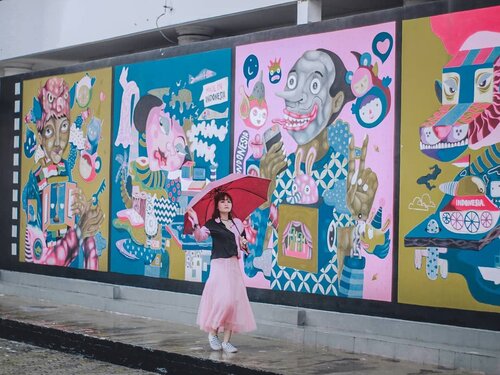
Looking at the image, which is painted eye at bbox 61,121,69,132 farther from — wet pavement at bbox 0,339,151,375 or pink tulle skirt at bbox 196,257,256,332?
pink tulle skirt at bbox 196,257,256,332

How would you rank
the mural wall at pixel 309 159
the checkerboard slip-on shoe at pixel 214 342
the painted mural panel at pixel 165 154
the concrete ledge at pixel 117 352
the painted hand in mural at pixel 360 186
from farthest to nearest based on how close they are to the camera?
the painted mural panel at pixel 165 154 → the painted hand in mural at pixel 360 186 → the checkerboard slip-on shoe at pixel 214 342 → the mural wall at pixel 309 159 → the concrete ledge at pixel 117 352

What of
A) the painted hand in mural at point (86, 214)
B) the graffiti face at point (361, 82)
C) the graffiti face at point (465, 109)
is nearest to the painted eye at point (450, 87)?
the graffiti face at point (465, 109)

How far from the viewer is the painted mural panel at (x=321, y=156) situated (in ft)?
38.9

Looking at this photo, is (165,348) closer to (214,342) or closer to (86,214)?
(214,342)

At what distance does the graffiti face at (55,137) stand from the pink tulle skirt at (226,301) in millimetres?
6909

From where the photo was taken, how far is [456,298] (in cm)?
1091

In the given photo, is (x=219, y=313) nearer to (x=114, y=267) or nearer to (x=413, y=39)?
(x=413, y=39)

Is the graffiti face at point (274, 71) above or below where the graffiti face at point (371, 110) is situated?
above

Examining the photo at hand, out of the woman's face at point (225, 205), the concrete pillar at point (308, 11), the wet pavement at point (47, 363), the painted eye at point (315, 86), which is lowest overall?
the wet pavement at point (47, 363)

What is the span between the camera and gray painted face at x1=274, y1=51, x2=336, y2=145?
12.6 m

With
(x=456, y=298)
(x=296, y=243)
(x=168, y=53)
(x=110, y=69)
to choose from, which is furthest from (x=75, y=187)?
(x=456, y=298)

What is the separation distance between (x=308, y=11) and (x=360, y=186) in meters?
2.89

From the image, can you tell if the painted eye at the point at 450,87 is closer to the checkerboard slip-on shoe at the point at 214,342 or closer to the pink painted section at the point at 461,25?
the pink painted section at the point at 461,25

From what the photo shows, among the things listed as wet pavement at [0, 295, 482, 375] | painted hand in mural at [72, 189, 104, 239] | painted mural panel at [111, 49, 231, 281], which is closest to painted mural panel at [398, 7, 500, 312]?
wet pavement at [0, 295, 482, 375]
